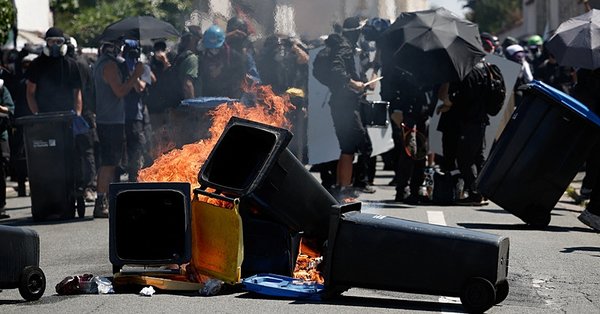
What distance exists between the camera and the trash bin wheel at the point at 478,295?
7.94 m

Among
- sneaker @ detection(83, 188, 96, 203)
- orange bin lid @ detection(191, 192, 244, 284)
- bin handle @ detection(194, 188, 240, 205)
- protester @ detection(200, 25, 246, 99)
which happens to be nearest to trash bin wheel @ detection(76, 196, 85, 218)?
protester @ detection(200, 25, 246, 99)

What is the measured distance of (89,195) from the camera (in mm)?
16859

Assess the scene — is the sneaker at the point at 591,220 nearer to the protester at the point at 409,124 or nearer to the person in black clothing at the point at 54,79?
the protester at the point at 409,124

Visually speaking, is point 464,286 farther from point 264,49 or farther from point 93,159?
point 93,159

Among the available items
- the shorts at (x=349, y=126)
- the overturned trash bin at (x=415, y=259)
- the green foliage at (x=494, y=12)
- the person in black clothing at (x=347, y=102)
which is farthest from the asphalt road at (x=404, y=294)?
the green foliage at (x=494, y=12)

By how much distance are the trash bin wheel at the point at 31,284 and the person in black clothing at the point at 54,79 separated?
A: 21.2ft

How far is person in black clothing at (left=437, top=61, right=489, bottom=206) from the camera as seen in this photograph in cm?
1529

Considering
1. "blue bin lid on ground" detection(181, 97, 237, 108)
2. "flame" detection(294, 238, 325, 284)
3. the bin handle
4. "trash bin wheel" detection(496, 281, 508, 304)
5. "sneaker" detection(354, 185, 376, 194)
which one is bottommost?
"sneaker" detection(354, 185, 376, 194)

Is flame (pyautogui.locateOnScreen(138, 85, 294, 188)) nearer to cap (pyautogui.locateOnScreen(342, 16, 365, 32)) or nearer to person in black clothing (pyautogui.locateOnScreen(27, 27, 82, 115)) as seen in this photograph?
cap (pyautogui.locateOnScreen(342, 16, 365, 32))

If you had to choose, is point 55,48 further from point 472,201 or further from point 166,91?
point 472,201

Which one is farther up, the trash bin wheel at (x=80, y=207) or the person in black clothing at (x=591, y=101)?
the person in black clothing at (x=591, y=101)

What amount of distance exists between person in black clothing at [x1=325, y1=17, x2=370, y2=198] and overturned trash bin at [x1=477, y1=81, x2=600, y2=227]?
2814mm

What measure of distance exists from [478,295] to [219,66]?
26.4ft

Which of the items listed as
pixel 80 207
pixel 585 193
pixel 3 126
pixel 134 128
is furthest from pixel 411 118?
pixel 3 126
